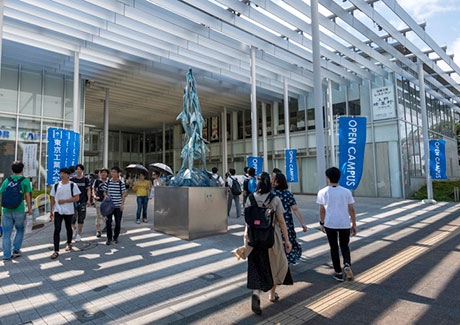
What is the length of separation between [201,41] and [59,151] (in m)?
7.11

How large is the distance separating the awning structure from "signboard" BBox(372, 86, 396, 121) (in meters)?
1.24

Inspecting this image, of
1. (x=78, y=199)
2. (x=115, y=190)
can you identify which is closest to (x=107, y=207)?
(x=115, y=190)

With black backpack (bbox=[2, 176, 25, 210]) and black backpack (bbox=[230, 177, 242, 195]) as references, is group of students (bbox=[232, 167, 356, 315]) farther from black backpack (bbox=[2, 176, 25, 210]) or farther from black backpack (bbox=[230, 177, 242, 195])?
black backpack (bbox=[230, 177, 242, 195])

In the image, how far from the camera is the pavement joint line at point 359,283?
341 centimetres

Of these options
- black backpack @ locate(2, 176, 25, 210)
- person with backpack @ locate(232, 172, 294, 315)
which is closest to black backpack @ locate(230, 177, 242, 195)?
black backpack @ locate(2, 176, 25, 210)

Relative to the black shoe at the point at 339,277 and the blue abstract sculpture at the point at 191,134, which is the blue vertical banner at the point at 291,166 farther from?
the black shoe at the point at 339,277

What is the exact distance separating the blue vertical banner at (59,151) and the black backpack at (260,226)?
8649 mm

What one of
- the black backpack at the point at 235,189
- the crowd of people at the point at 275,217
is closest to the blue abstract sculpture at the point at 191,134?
the crowd of people at the point at 275,217

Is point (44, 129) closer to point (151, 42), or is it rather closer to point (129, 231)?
point (151, 42)

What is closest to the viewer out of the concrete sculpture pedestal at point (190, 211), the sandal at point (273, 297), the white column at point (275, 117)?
the sandal at point (273, 297)

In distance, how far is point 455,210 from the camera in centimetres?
1192

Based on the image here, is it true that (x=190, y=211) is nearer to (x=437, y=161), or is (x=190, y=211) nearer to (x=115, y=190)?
(x=115, y=190)

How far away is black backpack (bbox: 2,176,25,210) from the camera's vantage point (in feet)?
16.9

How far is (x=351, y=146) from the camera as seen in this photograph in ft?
27.3
